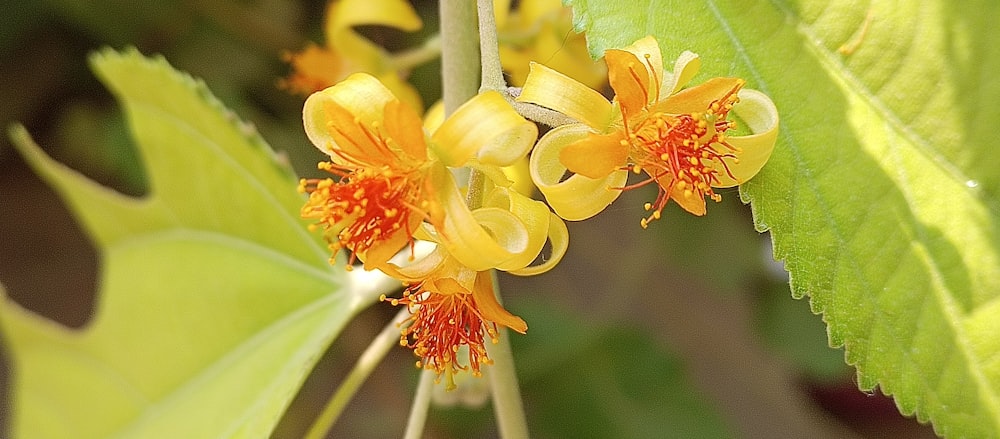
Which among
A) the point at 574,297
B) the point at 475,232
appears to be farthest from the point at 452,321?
the point at 574,297

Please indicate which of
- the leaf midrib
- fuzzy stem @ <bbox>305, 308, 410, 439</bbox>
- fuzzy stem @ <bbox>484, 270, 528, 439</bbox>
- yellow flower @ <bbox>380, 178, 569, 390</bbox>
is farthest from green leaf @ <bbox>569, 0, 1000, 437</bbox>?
fuzzy stem @ <bbox>305, 308, 410, 439</bbox>

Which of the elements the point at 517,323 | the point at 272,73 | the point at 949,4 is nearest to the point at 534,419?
the point at 272,73

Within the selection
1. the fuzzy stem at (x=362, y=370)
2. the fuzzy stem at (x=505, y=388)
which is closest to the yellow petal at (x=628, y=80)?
the fuzzy stem at (x=505, y=388)

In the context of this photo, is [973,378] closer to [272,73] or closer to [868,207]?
[868,207]

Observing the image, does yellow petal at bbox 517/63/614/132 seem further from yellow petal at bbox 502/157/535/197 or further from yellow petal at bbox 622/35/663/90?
yellow petal at bbox 502/157/535/197

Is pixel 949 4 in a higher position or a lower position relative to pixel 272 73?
lower

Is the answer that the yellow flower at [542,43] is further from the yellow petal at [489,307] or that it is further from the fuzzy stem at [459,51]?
the yellow petal at [489,307]

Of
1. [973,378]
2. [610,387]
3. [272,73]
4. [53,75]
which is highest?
[53,75]

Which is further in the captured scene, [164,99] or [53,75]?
[53,75]
